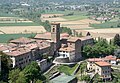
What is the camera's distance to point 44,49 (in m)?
30.2

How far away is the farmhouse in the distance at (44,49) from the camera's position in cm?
2727

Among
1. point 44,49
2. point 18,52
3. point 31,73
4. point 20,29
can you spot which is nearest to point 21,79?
point 31,73

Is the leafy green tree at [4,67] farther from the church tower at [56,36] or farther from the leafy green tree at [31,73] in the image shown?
the church tower at [56,36]

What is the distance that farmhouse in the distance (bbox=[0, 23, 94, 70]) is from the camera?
27.3 metres

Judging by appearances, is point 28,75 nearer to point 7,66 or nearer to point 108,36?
point 7,66

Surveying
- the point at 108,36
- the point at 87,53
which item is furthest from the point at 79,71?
the point at 108,36

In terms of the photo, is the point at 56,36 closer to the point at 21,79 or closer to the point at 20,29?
the point at 21,79

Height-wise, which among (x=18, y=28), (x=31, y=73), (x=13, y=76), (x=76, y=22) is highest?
(x=13, y=76)

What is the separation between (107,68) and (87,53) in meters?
4.71

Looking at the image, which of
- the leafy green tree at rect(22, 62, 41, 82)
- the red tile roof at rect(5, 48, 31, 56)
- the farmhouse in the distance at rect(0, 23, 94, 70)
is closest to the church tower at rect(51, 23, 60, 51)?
the farmhouse in the distance at rect(0, 23, 94, 70)

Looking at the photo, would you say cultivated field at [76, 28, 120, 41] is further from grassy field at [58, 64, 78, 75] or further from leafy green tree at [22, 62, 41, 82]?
leafy green tree at [22, 62, 41, 82]

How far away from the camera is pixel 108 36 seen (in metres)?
51.8

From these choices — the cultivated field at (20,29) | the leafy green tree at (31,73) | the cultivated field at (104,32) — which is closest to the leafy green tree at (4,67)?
the leafy green tree at (31,73)

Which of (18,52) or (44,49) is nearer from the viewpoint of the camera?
(18,52)
